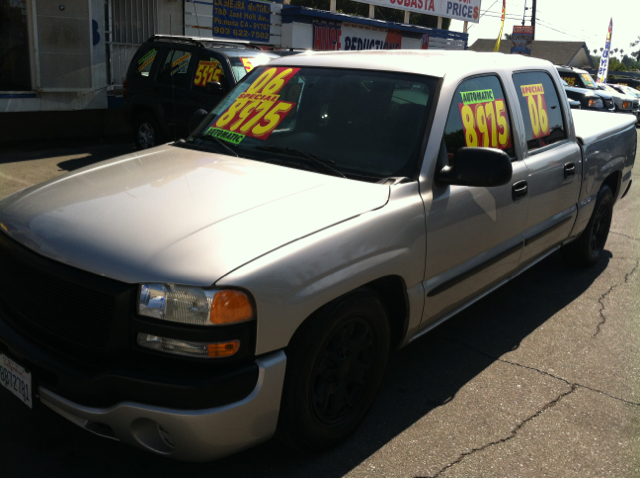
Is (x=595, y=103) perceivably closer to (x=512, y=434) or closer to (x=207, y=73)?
(x=207, y=73)

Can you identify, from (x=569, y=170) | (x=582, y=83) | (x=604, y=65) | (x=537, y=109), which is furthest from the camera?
(x=604, y=65)

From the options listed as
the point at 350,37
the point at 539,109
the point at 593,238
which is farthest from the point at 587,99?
the point at 539,109

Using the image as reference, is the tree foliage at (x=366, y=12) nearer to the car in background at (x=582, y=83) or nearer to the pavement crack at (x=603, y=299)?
the car in background at (x=582, y=83)

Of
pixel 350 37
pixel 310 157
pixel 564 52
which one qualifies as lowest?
pixel 310 157

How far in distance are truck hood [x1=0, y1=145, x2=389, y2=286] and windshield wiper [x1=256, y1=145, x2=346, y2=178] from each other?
0.09 metres

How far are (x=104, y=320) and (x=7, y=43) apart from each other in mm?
11231

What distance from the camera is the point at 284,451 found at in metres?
2.99

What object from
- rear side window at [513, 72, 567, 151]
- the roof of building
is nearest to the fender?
rear side window at [513, 72, 567, 151]

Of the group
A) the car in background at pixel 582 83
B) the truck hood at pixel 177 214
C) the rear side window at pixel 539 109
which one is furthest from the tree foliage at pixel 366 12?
the truck hood at pixel 177 214

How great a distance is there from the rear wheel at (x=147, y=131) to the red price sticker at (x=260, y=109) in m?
5.99

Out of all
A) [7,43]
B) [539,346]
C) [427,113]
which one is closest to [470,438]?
[539,346]

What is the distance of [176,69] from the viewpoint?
9570mm

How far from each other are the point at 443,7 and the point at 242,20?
918cm

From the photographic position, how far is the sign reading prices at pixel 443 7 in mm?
19594
